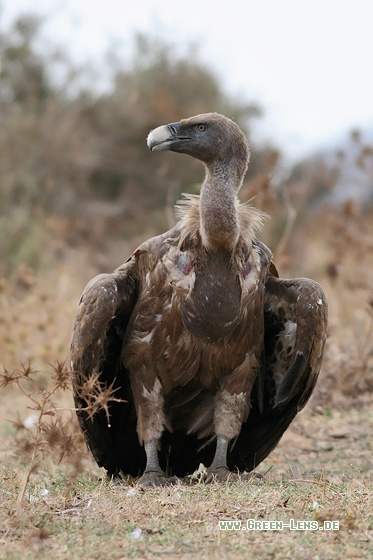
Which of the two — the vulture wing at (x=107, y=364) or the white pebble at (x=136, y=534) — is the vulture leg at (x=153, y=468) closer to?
the vulture wing at (x=107, y=364)

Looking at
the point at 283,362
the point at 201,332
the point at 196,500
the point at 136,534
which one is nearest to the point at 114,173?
the point at 283,362

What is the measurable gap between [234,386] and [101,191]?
1338 cm

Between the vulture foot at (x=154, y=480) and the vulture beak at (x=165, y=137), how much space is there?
2.04 m

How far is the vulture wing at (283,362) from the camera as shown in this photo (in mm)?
5879

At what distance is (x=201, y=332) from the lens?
222 inches

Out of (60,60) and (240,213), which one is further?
(60,60)

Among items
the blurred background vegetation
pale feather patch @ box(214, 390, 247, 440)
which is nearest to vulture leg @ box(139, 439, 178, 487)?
pale feather patch @ box(214, 390, 247, 440)

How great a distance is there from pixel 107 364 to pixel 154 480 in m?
0.83

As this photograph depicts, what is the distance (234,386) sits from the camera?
5.90m

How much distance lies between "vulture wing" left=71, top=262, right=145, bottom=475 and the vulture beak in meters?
0.78

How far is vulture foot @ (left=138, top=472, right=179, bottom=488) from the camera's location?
18.7 ft

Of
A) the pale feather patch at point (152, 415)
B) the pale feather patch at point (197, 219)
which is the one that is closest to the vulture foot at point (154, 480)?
the pale feather patch at point (152, 415)

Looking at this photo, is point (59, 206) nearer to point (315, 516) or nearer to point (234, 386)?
point (234, 386)

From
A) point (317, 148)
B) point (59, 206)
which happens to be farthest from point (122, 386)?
point (317, 148)
